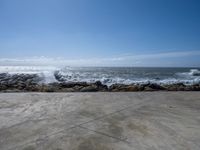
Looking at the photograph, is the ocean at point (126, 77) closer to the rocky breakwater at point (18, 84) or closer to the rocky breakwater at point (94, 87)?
the rocky breakwater at point (18, 84)

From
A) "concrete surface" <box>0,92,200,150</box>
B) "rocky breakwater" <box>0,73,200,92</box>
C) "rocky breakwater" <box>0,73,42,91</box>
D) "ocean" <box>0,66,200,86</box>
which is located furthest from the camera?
"ocean" <box>0,66,200,86</box>

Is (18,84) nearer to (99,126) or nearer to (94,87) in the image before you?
(94,87)

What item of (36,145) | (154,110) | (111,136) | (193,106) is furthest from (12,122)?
(193,106)

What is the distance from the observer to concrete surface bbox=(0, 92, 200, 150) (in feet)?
8.09

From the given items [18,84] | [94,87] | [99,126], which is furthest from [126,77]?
[99,126]

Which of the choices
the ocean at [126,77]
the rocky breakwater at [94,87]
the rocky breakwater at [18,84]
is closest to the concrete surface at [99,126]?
the rocky breakwater at [94,87]

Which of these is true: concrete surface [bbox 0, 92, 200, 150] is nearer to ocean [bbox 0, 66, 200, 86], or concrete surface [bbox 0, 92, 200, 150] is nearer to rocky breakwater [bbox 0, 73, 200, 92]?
rocky breakwater [bbox 0, 73, 200, 92]

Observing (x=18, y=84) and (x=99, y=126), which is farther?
(x=18, y=84)

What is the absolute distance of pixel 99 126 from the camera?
312 centimetres

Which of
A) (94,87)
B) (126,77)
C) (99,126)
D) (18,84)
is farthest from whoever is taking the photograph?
(126,77)

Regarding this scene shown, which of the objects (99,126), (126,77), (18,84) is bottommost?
(126,77)

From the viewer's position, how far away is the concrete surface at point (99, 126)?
2467 millimetres

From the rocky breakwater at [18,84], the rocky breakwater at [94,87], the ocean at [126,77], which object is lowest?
the ocean at [126,77]

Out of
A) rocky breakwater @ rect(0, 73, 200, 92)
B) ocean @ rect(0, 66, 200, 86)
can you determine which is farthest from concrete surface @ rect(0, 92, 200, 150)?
ocean @ rect(0, 66, 200, 86)
